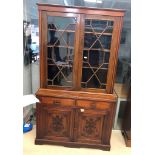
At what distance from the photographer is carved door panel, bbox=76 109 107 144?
2177 millimetres

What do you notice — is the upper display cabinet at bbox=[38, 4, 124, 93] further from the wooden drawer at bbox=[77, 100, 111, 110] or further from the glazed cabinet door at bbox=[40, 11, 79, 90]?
the wooden drawer at bbox=[77, 100, 111, 110]

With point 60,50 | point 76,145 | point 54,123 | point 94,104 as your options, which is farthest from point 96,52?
point 76,145

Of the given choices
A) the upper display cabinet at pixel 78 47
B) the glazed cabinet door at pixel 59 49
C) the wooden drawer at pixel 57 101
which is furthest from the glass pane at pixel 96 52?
the wooden drawer at pixel 57 101

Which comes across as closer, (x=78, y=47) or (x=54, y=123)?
(x=78, y=47)

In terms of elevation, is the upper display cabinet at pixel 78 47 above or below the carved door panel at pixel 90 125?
above

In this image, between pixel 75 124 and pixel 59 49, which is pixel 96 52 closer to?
pixel 59 49

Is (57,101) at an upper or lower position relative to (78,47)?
lower

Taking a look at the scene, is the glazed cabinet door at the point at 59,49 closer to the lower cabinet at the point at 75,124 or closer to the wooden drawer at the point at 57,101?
the wooden drawer at the point at 57,101

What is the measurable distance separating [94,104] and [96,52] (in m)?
0.63

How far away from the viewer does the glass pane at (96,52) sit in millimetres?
1980

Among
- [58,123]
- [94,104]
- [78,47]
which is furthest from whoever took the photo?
[58,123]

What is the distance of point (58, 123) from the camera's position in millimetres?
2246

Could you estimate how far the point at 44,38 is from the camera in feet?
6.66
